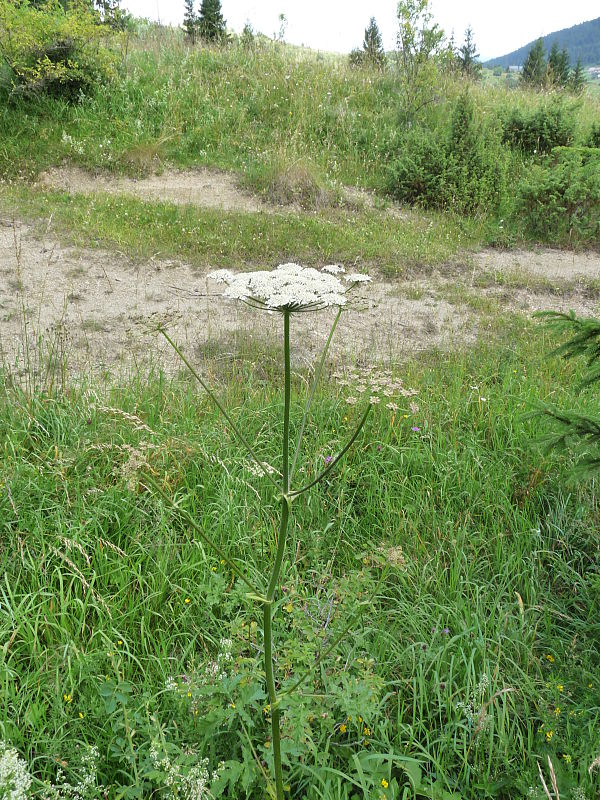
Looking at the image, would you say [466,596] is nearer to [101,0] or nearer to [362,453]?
[362,453]

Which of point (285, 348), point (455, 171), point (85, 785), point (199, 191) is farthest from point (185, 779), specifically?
point (455, 171)

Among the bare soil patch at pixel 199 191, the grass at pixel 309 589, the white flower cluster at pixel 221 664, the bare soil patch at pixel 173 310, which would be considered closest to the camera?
the grass at pixel 309 589

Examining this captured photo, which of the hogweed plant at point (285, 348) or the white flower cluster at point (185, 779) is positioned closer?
the hogweed plant at point (285, 348)

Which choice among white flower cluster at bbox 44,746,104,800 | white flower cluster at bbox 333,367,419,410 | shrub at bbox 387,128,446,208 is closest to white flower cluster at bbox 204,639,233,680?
white flower cluster at bbox 44,746,104,800

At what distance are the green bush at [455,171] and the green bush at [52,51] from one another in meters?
5.66

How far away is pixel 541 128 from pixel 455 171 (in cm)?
264

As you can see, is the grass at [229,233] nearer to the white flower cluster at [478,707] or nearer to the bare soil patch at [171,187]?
the bare soil patch at [171,187]

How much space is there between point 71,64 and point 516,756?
1152cm

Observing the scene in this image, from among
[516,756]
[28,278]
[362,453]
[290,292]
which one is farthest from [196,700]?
[28,278]

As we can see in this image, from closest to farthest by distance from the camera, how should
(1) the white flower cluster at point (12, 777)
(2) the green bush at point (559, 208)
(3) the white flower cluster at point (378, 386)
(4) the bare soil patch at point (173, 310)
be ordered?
1. (1) the white flower cluster at point (12, 777)
2. (3) the white flower cluster at point (378, 386)
3. (4) the bare soil patch at point (173, 310)
4. (2) the green bush at point (559, 208)

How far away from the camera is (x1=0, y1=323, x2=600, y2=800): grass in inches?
79.4

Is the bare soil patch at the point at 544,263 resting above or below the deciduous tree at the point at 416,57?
below

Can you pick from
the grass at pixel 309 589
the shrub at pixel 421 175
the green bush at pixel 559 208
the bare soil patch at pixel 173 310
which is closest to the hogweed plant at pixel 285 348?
the grass at pixel 309 589

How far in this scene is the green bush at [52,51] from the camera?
9.71 meters
